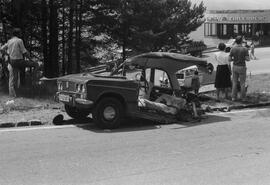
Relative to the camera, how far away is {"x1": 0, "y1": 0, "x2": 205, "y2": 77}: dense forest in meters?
21.0

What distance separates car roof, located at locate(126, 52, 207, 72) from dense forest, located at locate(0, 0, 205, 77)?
7.35 meters

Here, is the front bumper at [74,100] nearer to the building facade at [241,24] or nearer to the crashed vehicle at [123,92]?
the crashed vehicle at [123,92]

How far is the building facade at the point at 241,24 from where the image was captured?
64500 millimetres

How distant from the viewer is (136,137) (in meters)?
8.89

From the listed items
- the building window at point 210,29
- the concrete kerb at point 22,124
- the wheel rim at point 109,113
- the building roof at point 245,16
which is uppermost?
the building roof at point 245,16

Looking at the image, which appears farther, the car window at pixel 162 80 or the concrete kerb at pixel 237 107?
the concrete kerb at pixel 237 107

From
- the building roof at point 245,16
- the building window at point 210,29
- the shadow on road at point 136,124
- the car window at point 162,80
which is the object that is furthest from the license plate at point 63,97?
the building window at point 210,29

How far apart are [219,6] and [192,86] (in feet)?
237

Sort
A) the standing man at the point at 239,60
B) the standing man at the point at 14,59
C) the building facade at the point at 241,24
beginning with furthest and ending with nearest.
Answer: the building facade at the point at 241,24 → the standing man at the point at 239,60 → the standing man at the point at 14,59

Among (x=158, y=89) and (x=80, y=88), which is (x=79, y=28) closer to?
(x=158, y=89)

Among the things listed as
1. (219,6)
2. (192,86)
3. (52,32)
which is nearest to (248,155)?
(192,86)

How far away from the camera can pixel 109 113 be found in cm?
966

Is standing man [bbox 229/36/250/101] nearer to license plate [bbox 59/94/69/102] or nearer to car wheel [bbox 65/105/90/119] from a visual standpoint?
car wheel [bbox 65/105/90/119]

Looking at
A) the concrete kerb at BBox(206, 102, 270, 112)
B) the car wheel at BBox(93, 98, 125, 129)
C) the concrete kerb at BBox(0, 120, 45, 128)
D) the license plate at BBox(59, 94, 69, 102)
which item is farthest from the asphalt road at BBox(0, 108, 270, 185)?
the concrete kerb at BBox(206, 102, 270, 112)
